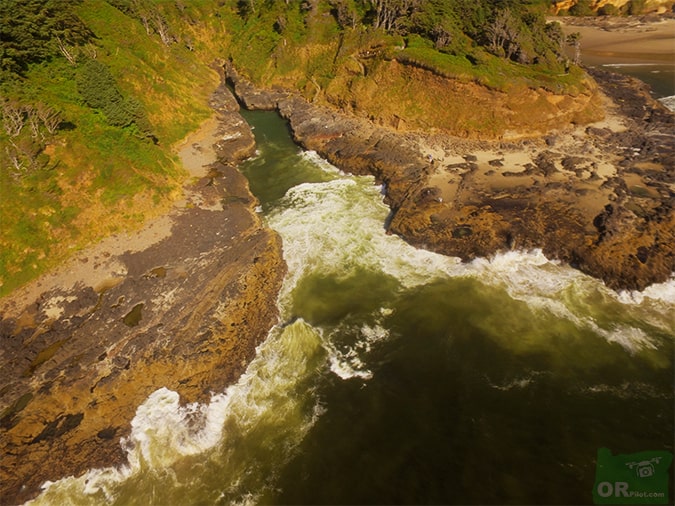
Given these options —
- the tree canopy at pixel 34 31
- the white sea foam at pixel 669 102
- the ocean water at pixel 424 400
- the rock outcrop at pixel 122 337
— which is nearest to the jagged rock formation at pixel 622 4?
the white sea foam at pixel 669 102

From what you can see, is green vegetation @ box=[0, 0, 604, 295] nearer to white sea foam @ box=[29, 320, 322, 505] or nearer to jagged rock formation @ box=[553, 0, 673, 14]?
white sea foam @ box=[29, 320, 322, 505]

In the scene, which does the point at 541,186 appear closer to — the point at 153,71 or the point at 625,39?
the point at 153,71


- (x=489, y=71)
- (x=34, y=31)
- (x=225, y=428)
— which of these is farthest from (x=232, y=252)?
(x=489, y=71)

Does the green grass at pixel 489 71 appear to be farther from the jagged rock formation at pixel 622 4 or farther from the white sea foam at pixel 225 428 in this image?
the jagged rock formation at pixel 622 4

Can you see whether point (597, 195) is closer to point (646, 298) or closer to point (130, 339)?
point (646, 298)

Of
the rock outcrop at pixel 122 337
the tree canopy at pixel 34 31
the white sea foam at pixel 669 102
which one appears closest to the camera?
the rock outcrop at pixel 122 337

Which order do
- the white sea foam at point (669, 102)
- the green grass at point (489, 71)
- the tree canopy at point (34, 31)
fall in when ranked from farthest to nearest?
the white sea foam at point (669, 102), the green grass at point (489, 71), the tree canopy at point (34, 31)
